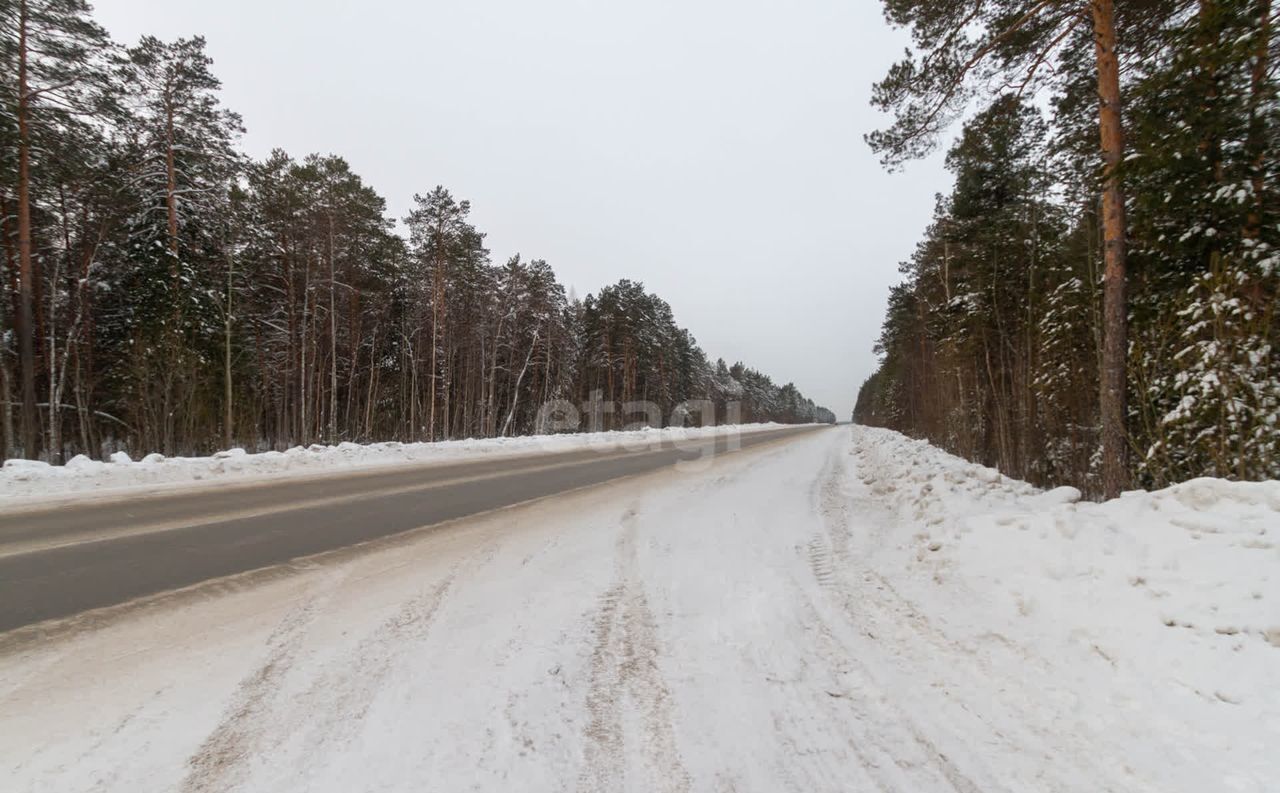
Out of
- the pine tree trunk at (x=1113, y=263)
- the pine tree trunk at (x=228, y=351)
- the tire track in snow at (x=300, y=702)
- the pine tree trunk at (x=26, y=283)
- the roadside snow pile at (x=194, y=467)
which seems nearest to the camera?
the tire track in snow at (x=300, y=702)

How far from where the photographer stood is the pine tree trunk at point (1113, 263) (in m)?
6.11

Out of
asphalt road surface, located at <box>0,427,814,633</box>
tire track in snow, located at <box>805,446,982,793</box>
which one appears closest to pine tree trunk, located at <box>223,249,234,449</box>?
asphalt road surface, located at <box>0,427,814,633</box>

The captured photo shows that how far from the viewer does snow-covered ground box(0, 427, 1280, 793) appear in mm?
1918

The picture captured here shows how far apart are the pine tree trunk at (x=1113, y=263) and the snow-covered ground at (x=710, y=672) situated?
2550mm

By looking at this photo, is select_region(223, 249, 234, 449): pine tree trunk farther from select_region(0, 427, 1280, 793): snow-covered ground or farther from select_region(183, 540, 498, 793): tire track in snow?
select_region(183, 540, 498, 793): tire track in snow

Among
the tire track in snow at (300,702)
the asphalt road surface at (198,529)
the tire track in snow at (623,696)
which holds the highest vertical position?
the asphalt road surface at (198,529)

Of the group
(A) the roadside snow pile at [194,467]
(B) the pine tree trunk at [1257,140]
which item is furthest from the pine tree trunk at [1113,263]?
(A) the roadside snow pile at [194,467]

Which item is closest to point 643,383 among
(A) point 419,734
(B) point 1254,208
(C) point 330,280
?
(C) point 330,280

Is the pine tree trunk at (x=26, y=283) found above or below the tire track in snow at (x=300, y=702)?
above

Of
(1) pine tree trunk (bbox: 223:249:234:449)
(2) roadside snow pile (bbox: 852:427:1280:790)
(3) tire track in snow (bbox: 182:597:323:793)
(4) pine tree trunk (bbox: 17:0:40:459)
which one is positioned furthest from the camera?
(1) pine tree trunk (bbox: 223:249:234:449)

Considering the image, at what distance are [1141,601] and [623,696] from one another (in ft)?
10.8

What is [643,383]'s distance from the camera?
4859 centimetres

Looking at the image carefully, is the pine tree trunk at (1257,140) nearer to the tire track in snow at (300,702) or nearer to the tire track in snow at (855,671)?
the tire track in snow at (855,671)

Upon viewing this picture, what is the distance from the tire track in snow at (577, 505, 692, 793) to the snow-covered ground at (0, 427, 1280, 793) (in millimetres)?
15
